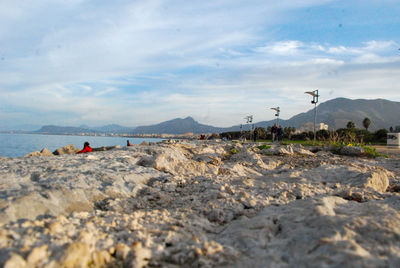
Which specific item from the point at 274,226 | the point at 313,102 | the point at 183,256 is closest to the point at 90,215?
the point at 183,256

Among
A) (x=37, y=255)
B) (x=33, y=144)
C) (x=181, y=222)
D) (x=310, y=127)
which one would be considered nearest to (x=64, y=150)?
(x=181, y=222)

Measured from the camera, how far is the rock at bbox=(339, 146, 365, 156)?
1112cm

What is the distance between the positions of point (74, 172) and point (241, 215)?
2.26 meters

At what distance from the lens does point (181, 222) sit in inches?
92.4

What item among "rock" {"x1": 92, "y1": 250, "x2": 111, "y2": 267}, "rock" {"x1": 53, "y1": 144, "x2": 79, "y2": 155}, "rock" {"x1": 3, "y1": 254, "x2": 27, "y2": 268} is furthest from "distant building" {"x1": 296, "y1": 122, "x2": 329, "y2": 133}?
"rock" {"x1": 3, "y1": 254, "x2": 27, "y2": 268}

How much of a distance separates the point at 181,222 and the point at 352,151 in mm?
11224

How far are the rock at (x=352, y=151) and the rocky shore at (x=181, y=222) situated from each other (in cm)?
831

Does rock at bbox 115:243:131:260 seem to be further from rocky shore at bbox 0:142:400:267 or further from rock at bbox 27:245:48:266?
rock at bbox 27:245:48:266

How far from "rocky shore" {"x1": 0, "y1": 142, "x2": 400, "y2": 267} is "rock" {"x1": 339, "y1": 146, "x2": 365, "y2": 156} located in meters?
8.31

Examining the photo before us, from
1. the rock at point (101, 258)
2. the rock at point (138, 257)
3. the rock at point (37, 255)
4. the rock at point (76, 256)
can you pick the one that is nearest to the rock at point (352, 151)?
the rock at point (138, 257)

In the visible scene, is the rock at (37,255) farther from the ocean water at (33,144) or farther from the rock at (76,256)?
the ocean water at (33,144)

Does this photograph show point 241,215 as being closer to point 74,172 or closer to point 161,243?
point 161,243

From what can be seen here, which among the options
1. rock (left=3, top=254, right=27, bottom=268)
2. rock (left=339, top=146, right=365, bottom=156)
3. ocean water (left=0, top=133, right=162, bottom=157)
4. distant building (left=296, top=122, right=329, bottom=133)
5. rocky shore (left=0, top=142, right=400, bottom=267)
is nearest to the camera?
rock (left=3, top=254, right=27, bottom=268)

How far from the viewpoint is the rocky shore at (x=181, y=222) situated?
1.63 m
